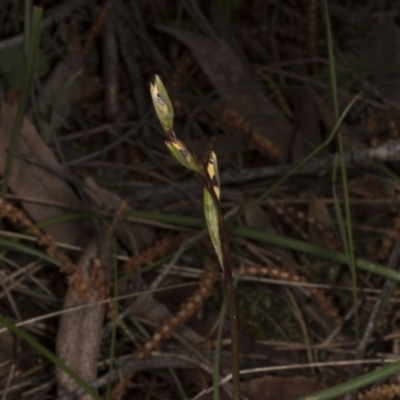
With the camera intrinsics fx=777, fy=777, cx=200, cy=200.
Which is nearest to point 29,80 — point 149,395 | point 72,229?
point 72,229

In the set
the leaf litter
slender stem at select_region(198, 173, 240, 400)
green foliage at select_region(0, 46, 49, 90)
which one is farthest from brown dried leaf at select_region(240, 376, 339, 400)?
green foliage at select_region(0, 46, 49, 90)

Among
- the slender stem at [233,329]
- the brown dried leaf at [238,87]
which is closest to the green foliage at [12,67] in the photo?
the brown dried leaf at [238,87]

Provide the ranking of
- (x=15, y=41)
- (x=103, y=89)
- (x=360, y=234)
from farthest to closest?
(x=103, y=89), (x=15, y=41), (x=360, y=234)

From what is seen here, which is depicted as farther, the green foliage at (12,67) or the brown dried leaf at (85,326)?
the green foliage at (12,67)

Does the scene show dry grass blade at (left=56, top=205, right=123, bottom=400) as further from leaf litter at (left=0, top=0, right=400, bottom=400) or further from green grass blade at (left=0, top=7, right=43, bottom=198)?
green grass blade at (left=0, top=7, right=43, bottom=198)

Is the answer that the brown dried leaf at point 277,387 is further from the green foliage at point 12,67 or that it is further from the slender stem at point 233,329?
the green foliage at point 12,67

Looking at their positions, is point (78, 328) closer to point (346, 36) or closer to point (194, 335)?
point (194, 335)

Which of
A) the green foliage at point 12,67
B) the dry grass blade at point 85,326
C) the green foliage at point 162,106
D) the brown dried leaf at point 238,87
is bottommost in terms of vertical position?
the brown dried leaf at point 238,87
